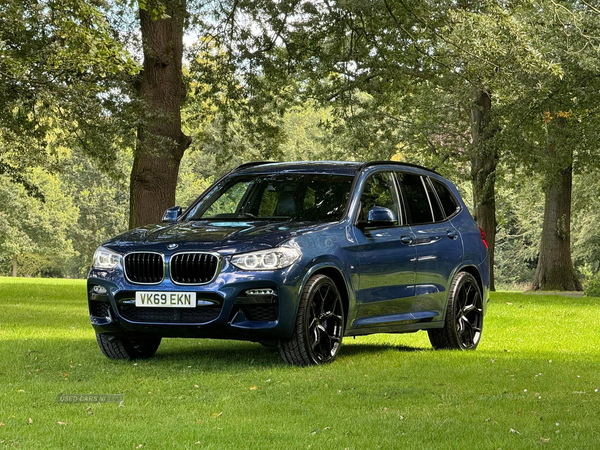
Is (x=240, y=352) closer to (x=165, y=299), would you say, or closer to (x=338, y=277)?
(x=338, y=277)

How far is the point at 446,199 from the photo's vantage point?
38.4 ft

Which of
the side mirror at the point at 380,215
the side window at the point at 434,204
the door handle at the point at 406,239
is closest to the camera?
the side mirror at the point at 380,215

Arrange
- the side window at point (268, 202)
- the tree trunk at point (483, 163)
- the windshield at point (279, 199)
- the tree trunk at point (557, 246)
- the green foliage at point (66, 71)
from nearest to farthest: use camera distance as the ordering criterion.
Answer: the windshield at point (279, 199), the side window at point (268, 202), the green foliage at point (66, 71), the tree trunk at point (483, 163), the tree trunk at point (557, 246)

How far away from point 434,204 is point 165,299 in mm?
3800

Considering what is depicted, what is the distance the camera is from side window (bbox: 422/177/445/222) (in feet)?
36.8

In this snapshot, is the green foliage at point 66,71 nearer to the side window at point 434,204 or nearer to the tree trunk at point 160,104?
the tree trunk at point 160,104

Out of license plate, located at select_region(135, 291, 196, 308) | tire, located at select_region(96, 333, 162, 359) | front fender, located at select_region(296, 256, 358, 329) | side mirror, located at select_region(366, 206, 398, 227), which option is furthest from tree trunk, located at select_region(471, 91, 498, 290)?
license plate, located at select_region(135, 291, 196, 308)

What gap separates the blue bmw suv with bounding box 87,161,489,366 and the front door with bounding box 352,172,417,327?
0.04ft

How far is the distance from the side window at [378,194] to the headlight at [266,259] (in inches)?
55.2

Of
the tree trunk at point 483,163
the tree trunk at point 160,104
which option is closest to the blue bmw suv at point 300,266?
the tree trunk at point 160,104

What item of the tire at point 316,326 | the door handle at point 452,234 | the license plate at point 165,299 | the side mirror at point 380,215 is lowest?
the tire at point 316,326

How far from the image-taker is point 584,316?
18.2 m

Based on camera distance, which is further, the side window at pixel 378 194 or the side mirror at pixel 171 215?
the side mirror at pixel 171 215

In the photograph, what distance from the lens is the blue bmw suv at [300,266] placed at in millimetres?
8734
